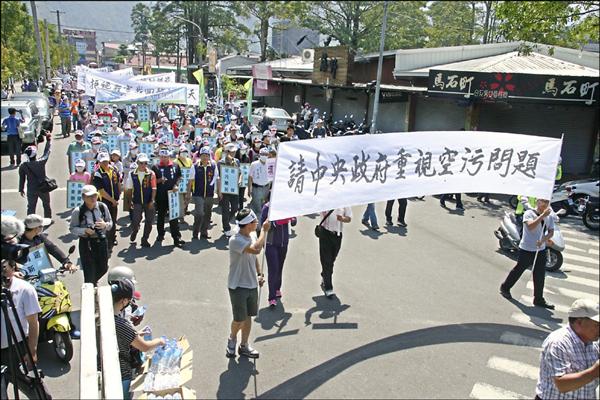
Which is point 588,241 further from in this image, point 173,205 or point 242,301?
point 242,301

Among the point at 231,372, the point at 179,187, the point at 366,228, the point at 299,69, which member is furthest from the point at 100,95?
the point at 299,69

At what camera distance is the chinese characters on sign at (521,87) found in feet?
53.3

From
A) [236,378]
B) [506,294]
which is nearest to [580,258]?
[506,294]

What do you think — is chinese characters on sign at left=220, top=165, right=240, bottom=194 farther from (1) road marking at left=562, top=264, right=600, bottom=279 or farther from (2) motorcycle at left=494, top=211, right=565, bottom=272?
(1) road marking at left=562, top=264, right=600, bottom=279

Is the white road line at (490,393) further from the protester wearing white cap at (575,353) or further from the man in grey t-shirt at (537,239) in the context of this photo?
the man in grey t-shirt at (537,239)

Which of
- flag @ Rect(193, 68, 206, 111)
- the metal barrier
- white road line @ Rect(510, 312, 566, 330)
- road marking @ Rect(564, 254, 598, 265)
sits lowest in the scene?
road marking @ Rect(564, 254, 598, 265)

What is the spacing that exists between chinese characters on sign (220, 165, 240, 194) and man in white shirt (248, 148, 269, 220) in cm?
29

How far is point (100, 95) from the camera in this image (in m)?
Result: 16.2

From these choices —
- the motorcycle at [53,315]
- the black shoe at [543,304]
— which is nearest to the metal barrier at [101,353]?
Result: the motorcycle at [53,315]

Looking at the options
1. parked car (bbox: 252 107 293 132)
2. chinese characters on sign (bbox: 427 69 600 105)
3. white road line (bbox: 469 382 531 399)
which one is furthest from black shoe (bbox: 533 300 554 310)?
parked car (bbox: 252 107 293 132)

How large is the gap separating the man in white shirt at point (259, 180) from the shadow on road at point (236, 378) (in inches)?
191

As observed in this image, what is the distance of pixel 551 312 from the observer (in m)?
7.23

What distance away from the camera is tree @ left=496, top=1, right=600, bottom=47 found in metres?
13.9

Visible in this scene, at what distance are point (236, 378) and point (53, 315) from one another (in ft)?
6.86
